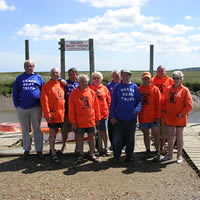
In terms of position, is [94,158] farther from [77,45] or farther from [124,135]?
[77,45]

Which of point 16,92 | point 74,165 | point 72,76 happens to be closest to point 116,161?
point 74,165

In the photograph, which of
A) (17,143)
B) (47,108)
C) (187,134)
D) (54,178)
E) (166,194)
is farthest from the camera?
(187,134)

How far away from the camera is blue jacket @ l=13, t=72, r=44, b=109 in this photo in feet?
16.6

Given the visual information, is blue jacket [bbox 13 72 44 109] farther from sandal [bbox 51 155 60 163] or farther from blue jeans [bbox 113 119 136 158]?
blue jeans [bbox 113 119 136 158]

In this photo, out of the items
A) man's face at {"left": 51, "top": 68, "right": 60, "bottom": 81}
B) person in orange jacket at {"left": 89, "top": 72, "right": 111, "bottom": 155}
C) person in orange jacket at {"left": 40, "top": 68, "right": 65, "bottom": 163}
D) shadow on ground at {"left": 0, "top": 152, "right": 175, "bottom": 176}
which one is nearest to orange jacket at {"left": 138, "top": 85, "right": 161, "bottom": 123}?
person in orange jacket at {"left": 89, "top": 72, "right": 111, "bottom": 155}

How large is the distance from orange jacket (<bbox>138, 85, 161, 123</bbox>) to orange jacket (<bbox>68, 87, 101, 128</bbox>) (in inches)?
41.5

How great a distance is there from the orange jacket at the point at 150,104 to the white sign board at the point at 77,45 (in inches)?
132

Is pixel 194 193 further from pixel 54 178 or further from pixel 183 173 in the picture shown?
pixel 54 178

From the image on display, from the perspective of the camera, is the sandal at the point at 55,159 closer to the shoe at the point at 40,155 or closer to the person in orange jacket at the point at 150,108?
the shoe at the point at 40,155

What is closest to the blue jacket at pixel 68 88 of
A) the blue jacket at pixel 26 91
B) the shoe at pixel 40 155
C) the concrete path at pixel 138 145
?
the blue jacket at pixel 26 91

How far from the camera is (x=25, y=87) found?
16.6 feet

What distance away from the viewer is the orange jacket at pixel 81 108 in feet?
16.3

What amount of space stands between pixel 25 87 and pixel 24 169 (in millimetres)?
1580

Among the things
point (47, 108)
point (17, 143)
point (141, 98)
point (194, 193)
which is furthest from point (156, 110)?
point (17, 143)
